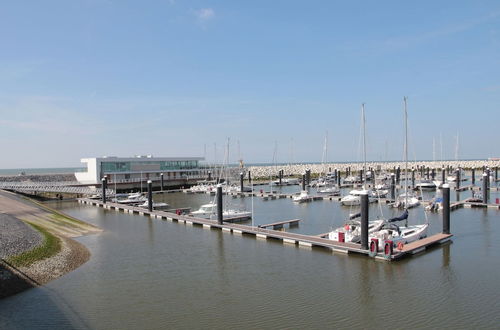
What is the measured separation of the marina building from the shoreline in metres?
33.1

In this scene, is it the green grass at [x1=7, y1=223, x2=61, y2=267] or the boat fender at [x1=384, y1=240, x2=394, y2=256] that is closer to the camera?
the green grass at [x1=7, y1=223, x2=61, y2=267]

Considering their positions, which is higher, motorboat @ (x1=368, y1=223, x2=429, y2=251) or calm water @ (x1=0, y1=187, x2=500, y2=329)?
motorboat @ (x1=368, y1=223, x2=429, y2=251)

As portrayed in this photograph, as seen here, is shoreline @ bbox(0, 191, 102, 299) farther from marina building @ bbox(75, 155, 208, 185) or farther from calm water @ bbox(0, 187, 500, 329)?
marina building @ bbox(75, 155, 208, 185)

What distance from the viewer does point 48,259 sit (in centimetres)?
2150

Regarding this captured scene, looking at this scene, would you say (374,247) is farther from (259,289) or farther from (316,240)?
(259,289)

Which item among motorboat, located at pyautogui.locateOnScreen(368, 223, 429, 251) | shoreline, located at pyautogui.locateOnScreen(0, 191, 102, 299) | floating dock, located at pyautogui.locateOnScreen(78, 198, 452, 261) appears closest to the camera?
shoreline, located at pyautogui.locateOnScreen(0, 191, 102, 299)

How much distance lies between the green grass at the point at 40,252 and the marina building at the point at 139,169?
43.6 m

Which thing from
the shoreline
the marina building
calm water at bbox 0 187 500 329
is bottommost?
calm water at bbox 0 187 500 329

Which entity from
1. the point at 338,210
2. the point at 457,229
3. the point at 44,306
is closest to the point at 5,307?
the point at 44,306

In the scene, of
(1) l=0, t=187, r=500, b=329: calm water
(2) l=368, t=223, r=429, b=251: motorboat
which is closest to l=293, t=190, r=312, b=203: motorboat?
(1) l=0, t=187, r=500, b=329: calm water

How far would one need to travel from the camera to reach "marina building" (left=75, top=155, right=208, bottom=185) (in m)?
68.8

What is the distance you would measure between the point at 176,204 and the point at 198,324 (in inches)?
1595

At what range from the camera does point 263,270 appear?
21.2 m

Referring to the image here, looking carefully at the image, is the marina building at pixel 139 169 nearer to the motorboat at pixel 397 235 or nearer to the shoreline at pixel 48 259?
the shoreline at pixel 48 259
